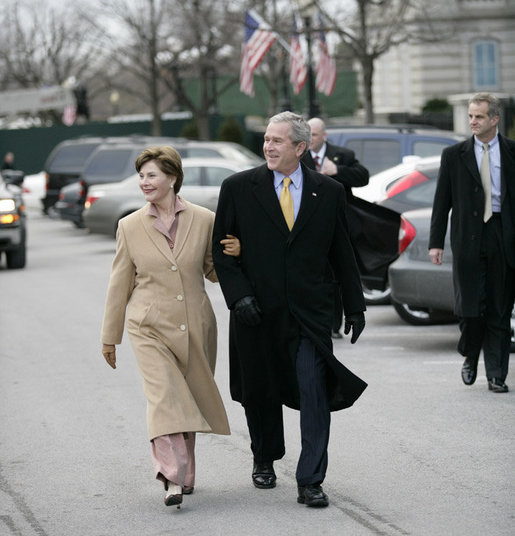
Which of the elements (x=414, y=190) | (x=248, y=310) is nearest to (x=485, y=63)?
(x=414, y=190)

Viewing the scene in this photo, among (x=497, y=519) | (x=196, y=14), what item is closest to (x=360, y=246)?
(x=497, y=519)

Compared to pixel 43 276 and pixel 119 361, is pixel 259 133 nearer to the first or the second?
pixel 43 276

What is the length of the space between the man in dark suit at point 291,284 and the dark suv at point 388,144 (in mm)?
11364

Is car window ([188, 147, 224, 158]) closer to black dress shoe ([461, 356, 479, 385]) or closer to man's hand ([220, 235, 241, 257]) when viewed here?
black dress shoe ([461, 356, 479, 385])

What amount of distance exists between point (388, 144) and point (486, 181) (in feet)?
30.8

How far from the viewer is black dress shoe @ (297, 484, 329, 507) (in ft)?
19.5

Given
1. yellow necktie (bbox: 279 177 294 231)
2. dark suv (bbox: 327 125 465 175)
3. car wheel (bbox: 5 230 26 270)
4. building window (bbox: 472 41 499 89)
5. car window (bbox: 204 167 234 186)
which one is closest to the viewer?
yellow necktie (bbox: 279 177 294 231)

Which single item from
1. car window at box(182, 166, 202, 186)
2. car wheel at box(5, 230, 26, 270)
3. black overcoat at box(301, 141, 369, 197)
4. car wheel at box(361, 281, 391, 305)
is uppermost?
black overcoat at box(301, 141, 369, 197)

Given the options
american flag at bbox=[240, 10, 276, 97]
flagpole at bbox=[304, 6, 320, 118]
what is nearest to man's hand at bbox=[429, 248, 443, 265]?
flagpole at bbox=[304, 6, 320, 118]

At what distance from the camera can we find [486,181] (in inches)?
334

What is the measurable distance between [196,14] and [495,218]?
116 feet

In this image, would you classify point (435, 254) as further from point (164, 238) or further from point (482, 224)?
point (164, 238)

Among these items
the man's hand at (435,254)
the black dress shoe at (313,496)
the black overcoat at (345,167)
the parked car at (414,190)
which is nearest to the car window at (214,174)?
the parked car at (414,190)

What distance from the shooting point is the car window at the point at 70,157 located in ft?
97.9
